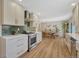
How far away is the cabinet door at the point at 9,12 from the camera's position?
3.38 meters

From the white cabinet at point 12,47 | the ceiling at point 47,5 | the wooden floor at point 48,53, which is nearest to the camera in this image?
the white cabinet at point 12,47

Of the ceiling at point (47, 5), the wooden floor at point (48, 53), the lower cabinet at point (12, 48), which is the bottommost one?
the wooden floor at point (48, 53)

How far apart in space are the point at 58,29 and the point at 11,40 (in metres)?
11.2

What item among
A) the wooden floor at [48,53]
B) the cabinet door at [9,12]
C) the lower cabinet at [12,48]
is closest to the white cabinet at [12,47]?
the lower cabinet at [12,48]

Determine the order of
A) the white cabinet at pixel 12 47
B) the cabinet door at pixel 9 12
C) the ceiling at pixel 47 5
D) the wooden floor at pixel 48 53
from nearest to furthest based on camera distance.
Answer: the white cabinet at pixel 12 47 < the cabinet door at pixel 9 12 < the wooden floor at pixel 48 53 < the ceiling at pixel 47 5

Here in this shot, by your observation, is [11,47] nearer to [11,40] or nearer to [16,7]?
[11,40]

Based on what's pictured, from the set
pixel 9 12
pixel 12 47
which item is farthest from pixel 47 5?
pixel 12 47

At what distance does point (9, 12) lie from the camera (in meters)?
3.67

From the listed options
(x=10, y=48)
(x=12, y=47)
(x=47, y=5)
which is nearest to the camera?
(x=10, y=48)

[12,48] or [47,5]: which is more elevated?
[47,5]

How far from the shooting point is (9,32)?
4289mm

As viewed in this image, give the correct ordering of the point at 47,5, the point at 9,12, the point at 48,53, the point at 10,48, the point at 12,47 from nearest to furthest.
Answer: the point at 10,48 < the point at 12,47 < the point at 9,12 < the point at 48,53 < the point at 47,5

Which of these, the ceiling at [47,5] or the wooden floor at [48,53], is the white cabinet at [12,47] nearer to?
the wooden floor at [48,53]

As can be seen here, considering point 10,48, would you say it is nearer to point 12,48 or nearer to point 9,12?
point 12,48
